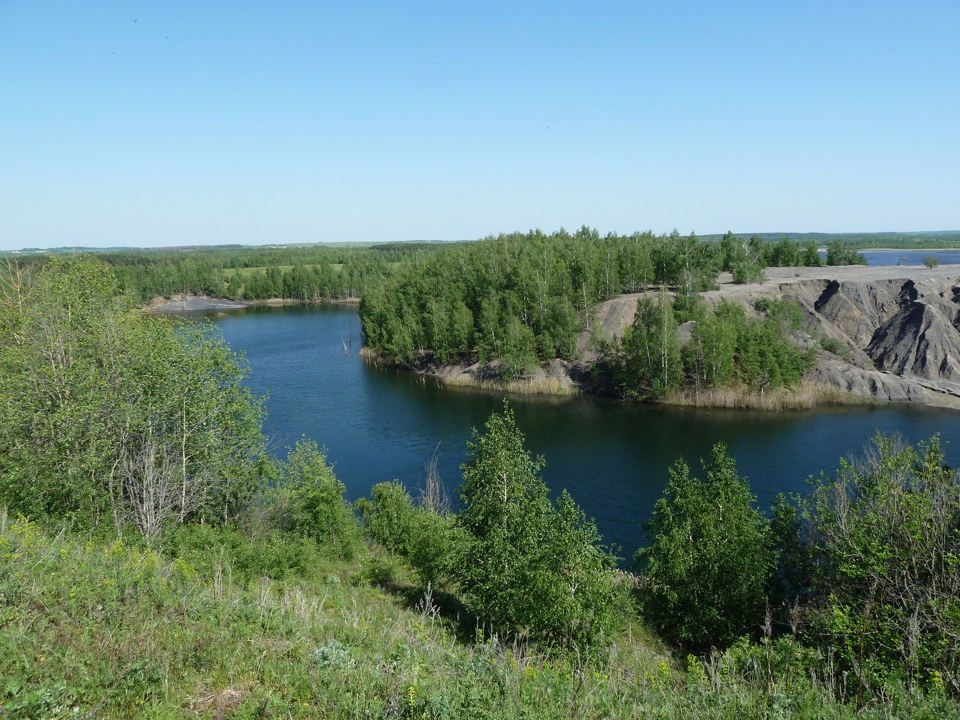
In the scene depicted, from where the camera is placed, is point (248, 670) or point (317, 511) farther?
point (317, 511)

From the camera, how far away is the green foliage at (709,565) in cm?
1714

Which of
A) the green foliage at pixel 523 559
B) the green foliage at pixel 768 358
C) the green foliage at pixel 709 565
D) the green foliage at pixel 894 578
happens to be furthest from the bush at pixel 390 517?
the green foliage at pixel 768 358

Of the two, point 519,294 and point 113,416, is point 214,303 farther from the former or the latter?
point 113,416

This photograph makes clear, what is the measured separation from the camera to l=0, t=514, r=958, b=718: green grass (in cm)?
660

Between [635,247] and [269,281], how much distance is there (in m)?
93.7

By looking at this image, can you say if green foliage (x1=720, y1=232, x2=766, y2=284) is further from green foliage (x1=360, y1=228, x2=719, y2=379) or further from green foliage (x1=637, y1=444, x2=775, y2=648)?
green foliage (x1=637, y1=444, x2=775, y2=648)

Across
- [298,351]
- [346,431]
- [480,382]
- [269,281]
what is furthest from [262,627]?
[269,281]

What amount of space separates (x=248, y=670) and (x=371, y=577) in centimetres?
1155

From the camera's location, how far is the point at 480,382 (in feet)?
194

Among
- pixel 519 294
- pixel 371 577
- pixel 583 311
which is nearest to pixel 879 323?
pixel 583 311

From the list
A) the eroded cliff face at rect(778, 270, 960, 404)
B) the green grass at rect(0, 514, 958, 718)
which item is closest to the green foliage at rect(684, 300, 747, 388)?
the eroded cliff face at rect(778, 270, 960, 404)

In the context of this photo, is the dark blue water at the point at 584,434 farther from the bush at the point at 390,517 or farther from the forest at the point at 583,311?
the bush at the point at 390,517

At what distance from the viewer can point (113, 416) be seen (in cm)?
1741

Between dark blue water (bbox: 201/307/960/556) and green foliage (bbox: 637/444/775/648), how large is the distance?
7.56 meters
